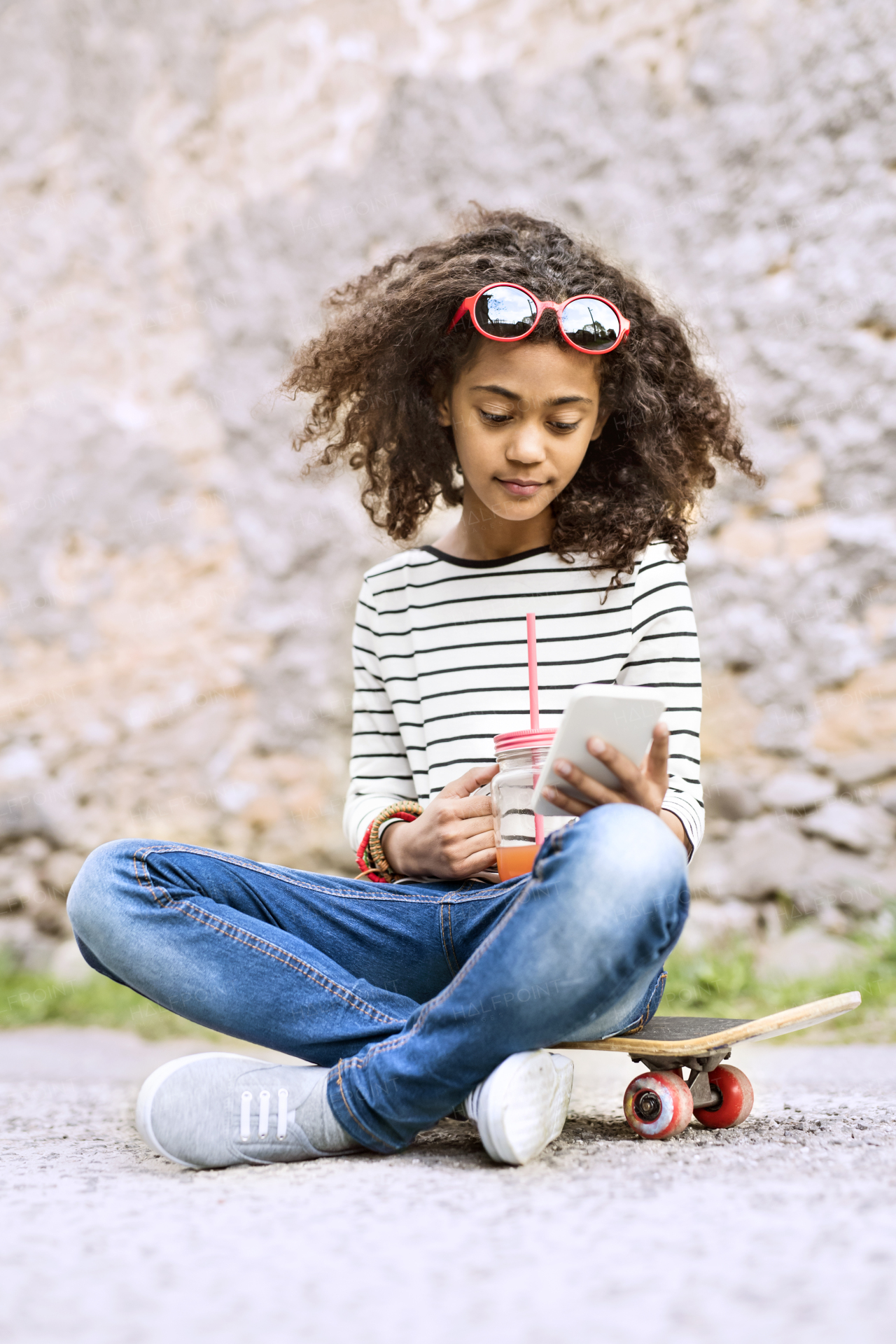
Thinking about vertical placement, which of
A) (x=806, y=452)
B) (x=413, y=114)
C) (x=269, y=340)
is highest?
(x=413, y=114)

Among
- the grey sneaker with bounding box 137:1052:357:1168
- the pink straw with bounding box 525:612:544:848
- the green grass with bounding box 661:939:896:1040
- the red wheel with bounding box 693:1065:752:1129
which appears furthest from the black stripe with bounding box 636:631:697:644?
the green grass with bounding box 661:939:896:1040

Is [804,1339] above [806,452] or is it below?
below

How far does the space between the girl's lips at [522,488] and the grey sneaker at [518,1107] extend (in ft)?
2.14

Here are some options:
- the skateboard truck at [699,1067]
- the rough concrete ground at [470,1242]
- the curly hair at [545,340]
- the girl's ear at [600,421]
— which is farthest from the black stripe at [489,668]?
the rough concrete ground at [470,1242]

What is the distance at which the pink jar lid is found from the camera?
1226 millimetres

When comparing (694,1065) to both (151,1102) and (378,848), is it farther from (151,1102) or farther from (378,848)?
(151,1102)

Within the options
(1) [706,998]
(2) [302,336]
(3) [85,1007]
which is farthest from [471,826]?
(2) [302,336]

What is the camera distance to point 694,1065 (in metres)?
1.27

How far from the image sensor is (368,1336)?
Result: 679mm

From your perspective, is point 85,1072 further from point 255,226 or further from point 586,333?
point 255,226

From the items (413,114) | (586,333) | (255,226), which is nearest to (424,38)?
(413,114)

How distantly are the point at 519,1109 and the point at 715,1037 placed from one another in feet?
0.76

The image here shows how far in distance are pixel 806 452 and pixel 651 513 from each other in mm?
1330

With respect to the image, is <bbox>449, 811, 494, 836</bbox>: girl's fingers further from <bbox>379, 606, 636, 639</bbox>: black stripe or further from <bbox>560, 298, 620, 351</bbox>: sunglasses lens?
<bbox>560, 298, 620, 351</bbox>: sunglasses lens
